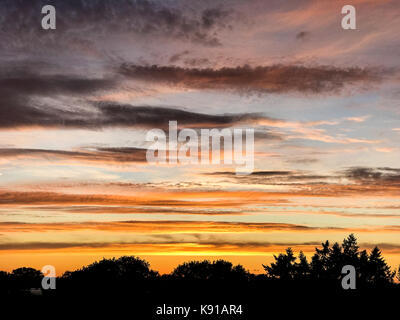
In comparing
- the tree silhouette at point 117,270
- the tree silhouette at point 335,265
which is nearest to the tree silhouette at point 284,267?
the tree silhouette at point 335,265

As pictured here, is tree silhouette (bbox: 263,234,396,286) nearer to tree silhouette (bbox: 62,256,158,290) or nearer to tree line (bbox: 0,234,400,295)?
tree line (bbox: 0,234,400,295)

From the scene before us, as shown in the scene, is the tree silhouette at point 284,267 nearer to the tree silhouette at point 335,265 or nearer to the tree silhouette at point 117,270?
the tree silhouette at point 335,265

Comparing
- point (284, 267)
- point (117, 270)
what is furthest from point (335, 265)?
point (117, 270)

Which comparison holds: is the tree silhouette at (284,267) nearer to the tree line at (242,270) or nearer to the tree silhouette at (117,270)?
the tree line at (242,270)

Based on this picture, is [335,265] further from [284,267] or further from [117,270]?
[117,270]

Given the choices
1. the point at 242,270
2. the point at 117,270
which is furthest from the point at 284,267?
the point at 117,270

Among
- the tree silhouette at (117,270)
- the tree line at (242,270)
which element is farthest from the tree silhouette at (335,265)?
the tree silhouette at (117,270)

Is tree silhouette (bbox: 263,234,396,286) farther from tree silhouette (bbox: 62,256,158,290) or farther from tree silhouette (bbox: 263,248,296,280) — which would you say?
tree silhouette (bbox: 62,256,158,290)

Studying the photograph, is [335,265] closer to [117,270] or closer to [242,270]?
[242,270]

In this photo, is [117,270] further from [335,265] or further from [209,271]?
[335,265]

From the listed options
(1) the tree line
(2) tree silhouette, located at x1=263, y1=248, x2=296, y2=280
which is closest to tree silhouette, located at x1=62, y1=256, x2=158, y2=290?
(1) the tree line
